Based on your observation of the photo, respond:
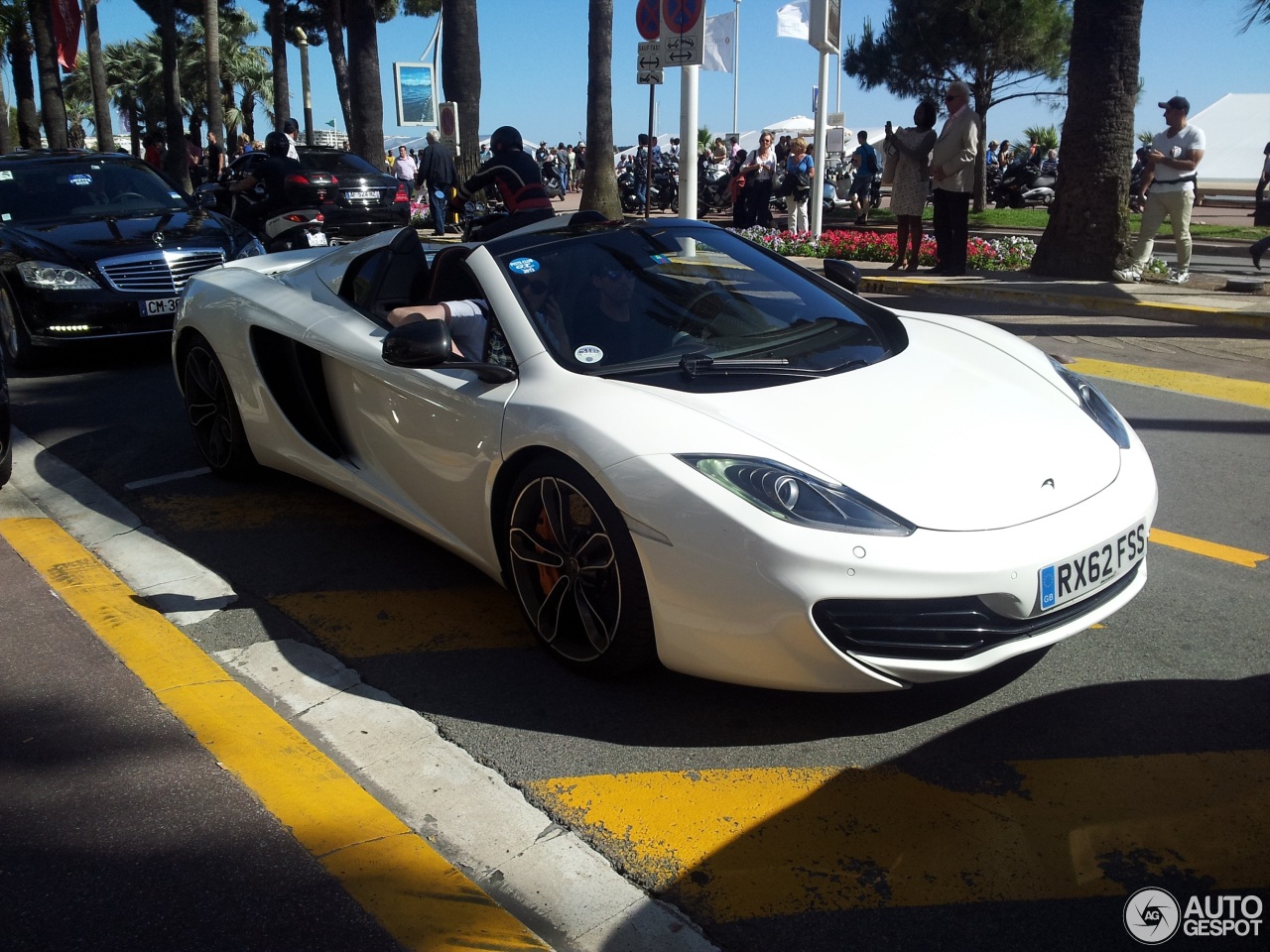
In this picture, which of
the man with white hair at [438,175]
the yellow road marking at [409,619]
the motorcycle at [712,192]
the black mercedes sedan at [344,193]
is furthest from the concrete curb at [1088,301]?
the motorcycle at [712,192]

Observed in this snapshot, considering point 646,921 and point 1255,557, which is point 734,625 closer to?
point 646,921

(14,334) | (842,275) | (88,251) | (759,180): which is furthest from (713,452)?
(759,180)

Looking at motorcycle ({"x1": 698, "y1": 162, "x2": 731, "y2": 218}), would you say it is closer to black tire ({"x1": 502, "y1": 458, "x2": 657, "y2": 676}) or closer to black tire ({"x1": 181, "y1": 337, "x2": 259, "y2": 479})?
black tire ({"x1": 181, "y1": 337, "x2": 259, "y2": 479})

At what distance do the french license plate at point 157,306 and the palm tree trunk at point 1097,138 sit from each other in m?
8.19

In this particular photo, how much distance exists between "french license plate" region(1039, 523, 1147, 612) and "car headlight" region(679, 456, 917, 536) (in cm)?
39

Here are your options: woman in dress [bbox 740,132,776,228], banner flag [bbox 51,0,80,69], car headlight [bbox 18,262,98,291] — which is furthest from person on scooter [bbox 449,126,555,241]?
banner flag [bbox 51,0,80,69]

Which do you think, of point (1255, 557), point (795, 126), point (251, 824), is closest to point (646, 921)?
point (251, 824)

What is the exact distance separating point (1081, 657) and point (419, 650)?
2025 millimetres

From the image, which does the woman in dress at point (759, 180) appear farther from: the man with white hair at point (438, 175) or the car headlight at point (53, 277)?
the car headlight at point (53, 277)

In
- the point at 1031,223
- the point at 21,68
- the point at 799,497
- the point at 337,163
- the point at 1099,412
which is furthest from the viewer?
the point at 21,68

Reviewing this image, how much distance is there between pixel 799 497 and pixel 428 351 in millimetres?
1256

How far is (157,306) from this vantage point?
8.19 meters

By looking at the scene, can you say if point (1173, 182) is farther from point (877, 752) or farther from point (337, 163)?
point (337, 163)

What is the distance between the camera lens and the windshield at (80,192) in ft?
28.9
